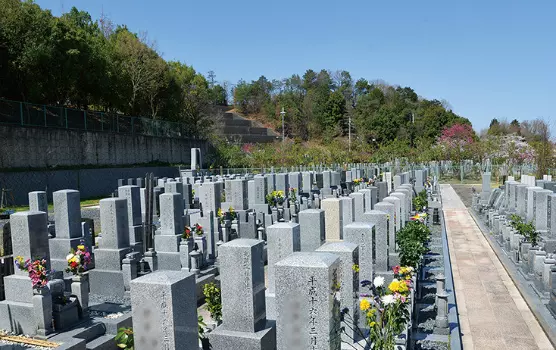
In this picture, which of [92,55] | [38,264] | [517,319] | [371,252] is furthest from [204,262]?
[92,55]

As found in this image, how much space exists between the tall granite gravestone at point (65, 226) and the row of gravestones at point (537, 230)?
30.7 feet

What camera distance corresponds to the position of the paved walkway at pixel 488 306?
677cm

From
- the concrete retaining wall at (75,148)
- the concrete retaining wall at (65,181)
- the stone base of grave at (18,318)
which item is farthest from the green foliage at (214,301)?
the concrete retaining wall at (75,148)

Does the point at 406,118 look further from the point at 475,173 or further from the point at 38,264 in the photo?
the point at 38,264

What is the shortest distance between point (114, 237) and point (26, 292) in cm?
245

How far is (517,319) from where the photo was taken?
301 inches

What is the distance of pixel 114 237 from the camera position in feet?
30.3

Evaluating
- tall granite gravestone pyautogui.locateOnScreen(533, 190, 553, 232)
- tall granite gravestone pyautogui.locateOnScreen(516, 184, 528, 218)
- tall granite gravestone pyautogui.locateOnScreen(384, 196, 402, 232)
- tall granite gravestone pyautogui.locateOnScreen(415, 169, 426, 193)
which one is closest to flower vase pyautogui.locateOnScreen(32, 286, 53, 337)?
tall granite gravestone pyautogui.locateOnScreen(384, 196, 402, 232)

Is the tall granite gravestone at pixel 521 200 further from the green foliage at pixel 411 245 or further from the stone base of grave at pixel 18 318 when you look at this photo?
the stone base of grave at pixel 18 318

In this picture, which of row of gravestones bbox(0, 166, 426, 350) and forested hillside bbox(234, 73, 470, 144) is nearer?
row of gravestones bbox(0, 166, 426, 350)

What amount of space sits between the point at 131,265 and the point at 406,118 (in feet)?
205

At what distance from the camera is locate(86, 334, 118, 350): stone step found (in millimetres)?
6230

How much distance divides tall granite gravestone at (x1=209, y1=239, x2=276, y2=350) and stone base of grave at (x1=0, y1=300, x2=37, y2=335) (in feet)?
11.2

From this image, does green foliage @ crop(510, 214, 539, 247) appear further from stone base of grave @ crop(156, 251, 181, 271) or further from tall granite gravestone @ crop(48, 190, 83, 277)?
tall granite gravestone @ crop(48, 190, 83, 277)
